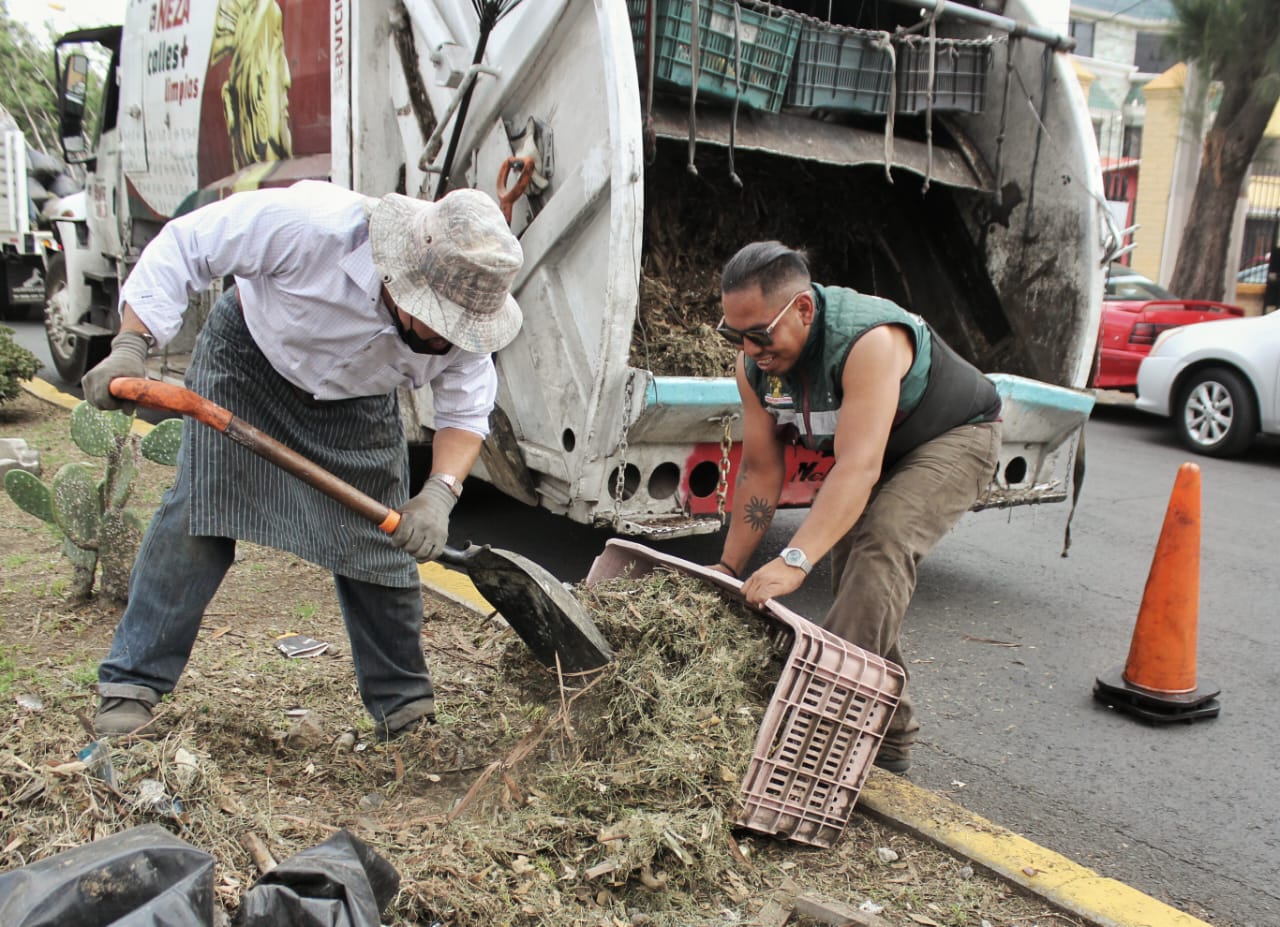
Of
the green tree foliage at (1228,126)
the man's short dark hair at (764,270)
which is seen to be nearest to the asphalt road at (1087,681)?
the man's short dark hair at (764,270)

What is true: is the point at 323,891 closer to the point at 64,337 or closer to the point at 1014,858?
the point at 1014,858

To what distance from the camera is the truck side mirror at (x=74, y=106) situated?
812 cm

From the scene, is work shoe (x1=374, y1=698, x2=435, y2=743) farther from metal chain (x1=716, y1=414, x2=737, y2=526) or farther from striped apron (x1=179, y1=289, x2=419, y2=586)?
metal chain (x1=716, y1=414, x2=737, y2=526)

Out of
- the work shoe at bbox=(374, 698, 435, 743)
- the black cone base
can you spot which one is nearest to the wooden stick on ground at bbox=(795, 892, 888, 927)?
the work shoe at bbox=(374, 698, 435, 743)

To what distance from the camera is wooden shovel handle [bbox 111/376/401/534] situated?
8.13ft

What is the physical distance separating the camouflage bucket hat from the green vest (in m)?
0.86

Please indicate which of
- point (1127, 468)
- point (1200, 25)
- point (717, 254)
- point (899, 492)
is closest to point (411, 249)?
point (899, 492)

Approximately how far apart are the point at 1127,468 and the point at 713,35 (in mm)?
5173

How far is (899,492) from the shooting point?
304cm

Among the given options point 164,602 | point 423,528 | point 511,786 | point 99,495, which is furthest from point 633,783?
point 99,495

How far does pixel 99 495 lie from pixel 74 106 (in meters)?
5.89

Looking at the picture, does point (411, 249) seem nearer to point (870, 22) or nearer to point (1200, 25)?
point (870, 22)

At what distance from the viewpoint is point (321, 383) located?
9.30 feet

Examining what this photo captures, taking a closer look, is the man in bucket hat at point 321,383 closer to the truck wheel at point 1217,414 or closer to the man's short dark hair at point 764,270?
the man's short dark hair at point 764,270
